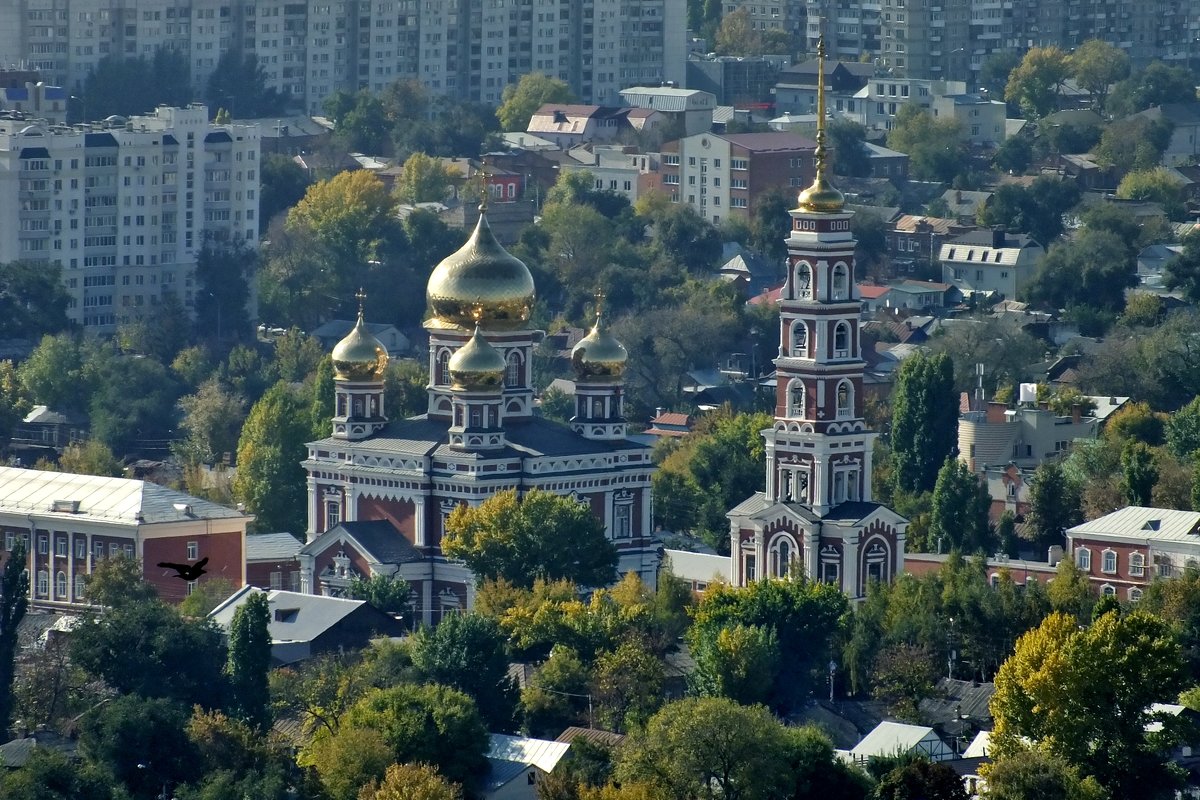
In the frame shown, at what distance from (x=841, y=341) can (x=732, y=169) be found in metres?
54.4

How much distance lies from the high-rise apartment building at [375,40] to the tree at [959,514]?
6141cm

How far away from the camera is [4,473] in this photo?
3504 inches

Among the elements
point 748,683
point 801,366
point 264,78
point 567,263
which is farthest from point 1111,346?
point 264,78

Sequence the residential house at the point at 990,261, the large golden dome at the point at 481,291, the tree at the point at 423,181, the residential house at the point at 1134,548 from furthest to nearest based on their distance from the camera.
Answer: the tree at the point at 423,181 → the residential house at the point at 990,261 → the large golden dome at the point at 481,291 → the residential house at the point at 1134,548

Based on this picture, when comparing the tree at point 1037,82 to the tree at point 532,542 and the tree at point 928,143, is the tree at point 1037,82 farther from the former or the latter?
the tree at point 532,542

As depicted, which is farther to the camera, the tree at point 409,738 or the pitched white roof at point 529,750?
the pitched white roof at point 529,750

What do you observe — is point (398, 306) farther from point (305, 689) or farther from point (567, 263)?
point (305, 689)

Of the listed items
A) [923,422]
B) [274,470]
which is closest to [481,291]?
[274,470]

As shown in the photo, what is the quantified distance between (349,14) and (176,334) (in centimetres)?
4126

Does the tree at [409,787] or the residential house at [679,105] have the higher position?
the residential house at [679,105]

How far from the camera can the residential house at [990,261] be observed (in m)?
124

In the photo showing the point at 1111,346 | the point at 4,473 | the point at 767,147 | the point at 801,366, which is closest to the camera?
the point at 801,366

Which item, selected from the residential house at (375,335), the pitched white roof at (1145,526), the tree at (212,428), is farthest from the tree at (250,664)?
the residential house at (375,335)

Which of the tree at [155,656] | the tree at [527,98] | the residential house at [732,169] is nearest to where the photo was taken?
the tree at [155,656]
